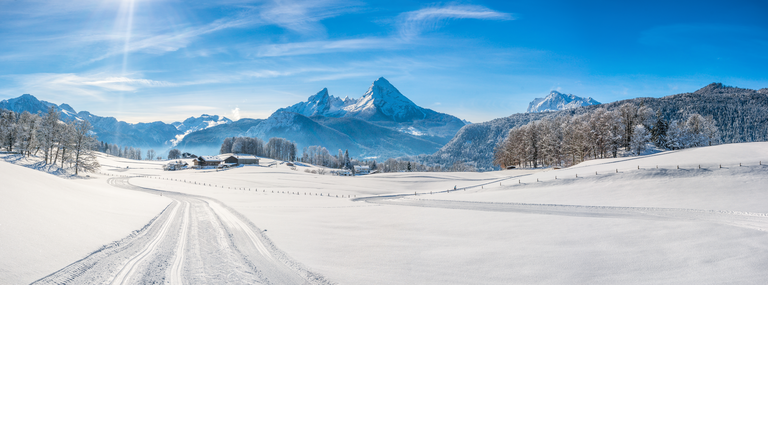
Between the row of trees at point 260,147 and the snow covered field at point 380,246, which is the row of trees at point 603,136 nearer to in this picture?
the snow covered field at point 380,246

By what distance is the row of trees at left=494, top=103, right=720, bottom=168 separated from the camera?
34844 mm

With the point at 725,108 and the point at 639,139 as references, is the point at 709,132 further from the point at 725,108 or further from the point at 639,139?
the point at 725,108

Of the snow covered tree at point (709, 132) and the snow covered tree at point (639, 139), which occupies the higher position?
the snow covered tree at point (709, 132)

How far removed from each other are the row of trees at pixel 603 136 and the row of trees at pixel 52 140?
139ft

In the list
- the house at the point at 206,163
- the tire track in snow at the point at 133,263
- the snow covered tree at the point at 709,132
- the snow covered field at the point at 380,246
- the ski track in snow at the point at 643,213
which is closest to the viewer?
the tire track in snow at the point at 133,263

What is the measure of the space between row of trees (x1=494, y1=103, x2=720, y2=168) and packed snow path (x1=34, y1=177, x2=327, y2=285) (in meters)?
Answer: 37.6

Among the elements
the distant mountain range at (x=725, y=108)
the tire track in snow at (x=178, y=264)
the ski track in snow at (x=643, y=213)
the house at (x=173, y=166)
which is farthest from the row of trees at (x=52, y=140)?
the distant mountain range at (x=725, y=108)

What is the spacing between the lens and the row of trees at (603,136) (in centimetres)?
3484

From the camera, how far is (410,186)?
105 feet

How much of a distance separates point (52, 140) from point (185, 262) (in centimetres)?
2992

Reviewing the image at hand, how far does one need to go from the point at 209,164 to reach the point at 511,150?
173 ft

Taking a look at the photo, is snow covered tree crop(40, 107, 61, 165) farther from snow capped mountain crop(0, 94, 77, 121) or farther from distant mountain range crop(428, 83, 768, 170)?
distant mountain range crop(428, 83, 768, 170)

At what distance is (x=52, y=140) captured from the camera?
26.1m
